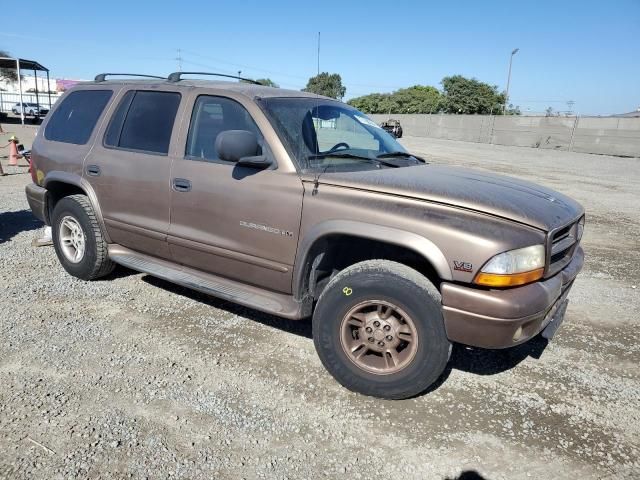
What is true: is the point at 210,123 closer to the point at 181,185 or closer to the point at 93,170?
the point at 181,185

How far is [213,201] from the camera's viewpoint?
11.5 ft

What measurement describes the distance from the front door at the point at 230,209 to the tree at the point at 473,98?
3110 inches

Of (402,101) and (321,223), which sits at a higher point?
(402,101)

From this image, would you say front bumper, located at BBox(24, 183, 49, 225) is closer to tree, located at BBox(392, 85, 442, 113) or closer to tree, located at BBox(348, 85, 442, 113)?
tree, located at BBox(348, 85, 442, 113)

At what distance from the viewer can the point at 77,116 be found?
15.2 ft

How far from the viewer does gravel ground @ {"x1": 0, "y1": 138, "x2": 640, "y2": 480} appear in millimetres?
2432

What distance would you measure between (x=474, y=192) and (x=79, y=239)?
12.0ft

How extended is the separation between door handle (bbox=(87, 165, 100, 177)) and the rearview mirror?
5.29ft

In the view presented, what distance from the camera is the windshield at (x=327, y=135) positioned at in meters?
3.39

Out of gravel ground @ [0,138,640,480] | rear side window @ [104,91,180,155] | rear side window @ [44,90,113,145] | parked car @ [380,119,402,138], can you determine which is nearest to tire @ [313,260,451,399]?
gravel ground @ [0,138,640,480]

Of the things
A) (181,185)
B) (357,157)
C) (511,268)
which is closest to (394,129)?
(357,157)

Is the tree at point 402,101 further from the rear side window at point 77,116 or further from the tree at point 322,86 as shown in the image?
the rear side window at point 77,116

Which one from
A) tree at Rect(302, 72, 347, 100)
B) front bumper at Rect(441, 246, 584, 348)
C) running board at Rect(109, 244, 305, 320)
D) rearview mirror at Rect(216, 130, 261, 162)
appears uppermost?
tree at Rect(302, 72, 347, 100)

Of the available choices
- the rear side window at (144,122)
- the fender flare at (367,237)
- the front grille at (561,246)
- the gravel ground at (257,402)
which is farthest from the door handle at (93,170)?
the front grille at (561,246)
